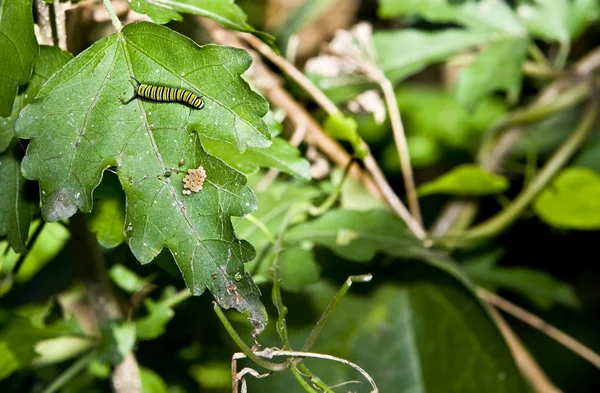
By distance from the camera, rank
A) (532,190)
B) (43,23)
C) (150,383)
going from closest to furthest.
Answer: (43,23), (150,383), (532,190)

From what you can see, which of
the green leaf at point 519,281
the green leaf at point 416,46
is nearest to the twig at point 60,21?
the green leaf at point 416,46

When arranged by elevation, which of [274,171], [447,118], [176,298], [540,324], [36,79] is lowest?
[540,324]

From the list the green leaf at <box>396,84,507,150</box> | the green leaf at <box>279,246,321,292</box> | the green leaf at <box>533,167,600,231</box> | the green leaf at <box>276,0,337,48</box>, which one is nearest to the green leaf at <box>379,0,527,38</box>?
the green leaf at <box>276,0,337,48</box>

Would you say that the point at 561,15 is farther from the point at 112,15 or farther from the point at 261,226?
the point at 112,15

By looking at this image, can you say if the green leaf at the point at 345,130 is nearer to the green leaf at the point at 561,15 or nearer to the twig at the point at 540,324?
the twig at the point at 540,324

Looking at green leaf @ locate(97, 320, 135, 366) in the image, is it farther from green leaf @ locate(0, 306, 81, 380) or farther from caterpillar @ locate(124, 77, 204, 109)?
caterpillar @ locate(124, 77, 204, 109)

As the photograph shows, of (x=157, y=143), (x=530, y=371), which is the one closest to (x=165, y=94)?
(x=157, y=143)

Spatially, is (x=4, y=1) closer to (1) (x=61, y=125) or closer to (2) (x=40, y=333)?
(1) (x=61, y=125)
